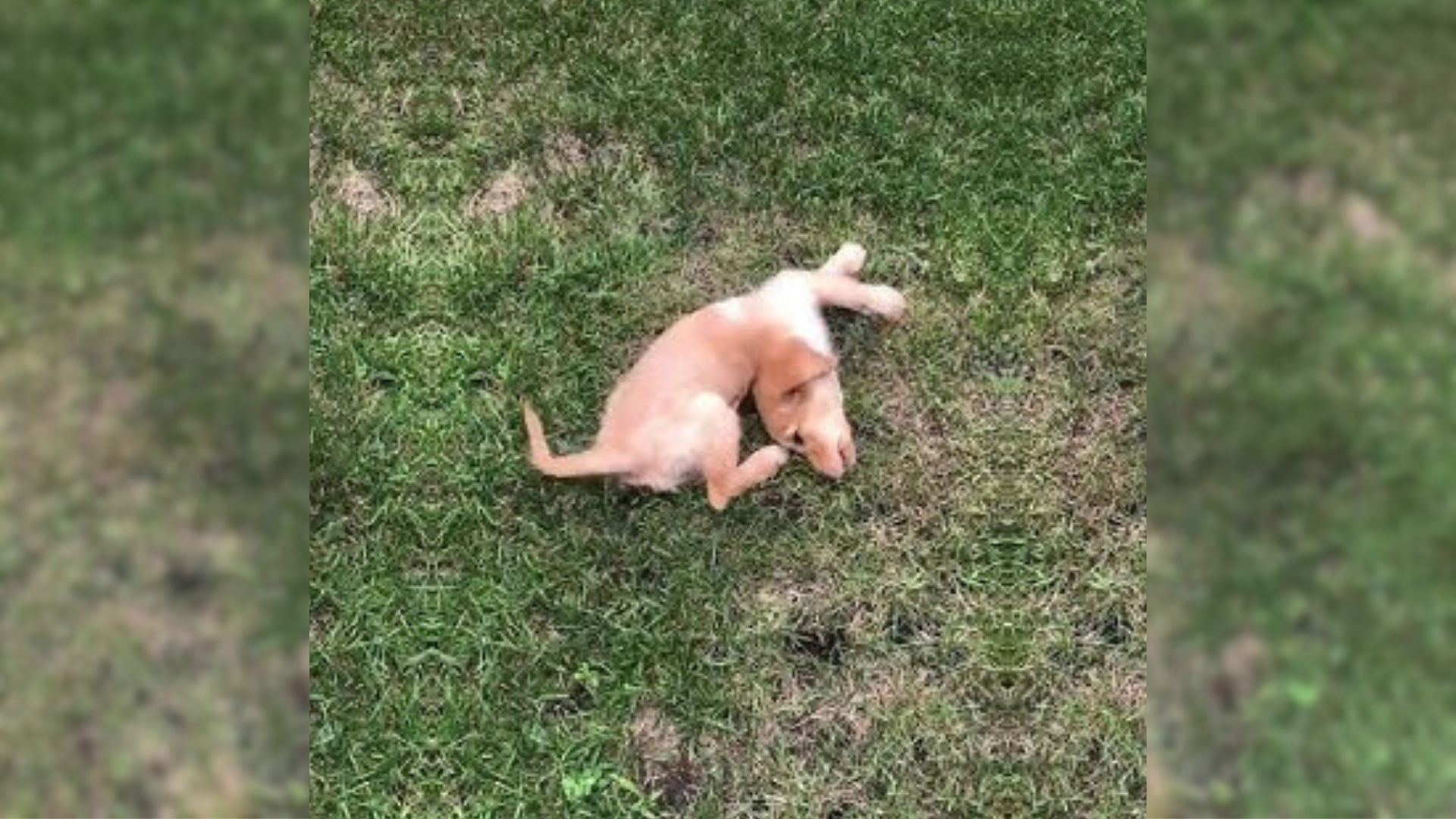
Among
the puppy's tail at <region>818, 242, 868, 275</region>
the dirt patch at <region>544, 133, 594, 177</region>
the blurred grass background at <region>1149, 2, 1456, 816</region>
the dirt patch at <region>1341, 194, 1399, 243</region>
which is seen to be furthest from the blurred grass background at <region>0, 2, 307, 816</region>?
the dirt patch at <region>1341, 194, 1399, 243</region>

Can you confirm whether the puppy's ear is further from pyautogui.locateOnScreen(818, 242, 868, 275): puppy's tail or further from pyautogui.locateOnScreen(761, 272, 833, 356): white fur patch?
pyautogui.locateOnScreen(818, 242, 868, 275): puppy's tail

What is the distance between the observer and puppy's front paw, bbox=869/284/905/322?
334cm

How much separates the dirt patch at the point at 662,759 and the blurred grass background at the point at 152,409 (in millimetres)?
617

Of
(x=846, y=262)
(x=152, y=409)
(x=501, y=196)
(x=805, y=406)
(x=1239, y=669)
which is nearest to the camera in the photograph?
(x=1239, y=669)

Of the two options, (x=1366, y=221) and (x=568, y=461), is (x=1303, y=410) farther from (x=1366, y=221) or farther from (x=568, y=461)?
(x=568, y=461)

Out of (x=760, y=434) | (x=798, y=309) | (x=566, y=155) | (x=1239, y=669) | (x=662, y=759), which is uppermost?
(x=566, y=155)

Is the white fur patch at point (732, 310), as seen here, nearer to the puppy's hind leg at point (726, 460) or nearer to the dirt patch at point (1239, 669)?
the puppy's hind leg at point (726, 460)

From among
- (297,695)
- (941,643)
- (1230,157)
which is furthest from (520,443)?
(1230,157)

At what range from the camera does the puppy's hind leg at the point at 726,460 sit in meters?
3.11

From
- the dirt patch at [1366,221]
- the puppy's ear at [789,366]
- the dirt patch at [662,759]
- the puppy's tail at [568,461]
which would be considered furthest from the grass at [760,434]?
the dirt patch at [1366,221]

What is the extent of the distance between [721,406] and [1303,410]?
1.11 metres

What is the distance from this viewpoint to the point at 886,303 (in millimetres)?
3344

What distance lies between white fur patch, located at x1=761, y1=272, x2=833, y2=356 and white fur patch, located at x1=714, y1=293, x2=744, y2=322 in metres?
0.05

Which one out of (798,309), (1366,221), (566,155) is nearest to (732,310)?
(798,309)
